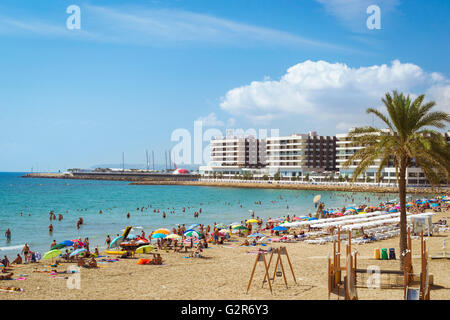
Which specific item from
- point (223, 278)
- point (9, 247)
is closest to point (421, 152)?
point (223, 278)

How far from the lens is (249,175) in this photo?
133 metres

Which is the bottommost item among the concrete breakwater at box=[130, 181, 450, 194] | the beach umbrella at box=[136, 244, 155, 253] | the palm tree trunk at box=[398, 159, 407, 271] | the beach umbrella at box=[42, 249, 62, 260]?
the concrete breakwater at box=[130, 181, 450, 194]

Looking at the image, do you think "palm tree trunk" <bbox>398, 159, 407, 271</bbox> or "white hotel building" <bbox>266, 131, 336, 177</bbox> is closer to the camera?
"palm tree trunk" <bbox>398, 159, 407, 271</bbox>

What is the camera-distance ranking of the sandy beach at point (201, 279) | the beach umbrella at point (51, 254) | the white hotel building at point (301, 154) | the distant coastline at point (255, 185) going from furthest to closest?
the white hotel building at point (301, 154) → the distant coastline at point (255, 185) → the beach umbrella at point (51, 254) → the sandy beach at point (201, 279)

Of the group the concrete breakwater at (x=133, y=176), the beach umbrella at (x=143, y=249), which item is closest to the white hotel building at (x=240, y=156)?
the concrete breakwater at (x=133, y=176)

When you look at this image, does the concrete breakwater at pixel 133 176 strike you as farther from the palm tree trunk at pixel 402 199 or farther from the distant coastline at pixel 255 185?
the palm tree trunk at pixel 402 199

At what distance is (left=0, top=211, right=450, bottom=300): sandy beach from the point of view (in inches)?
570

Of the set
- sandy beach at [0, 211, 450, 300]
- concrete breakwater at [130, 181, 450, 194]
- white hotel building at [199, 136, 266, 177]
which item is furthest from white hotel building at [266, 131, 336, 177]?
sandy beach at [0, 211, 450, 300]

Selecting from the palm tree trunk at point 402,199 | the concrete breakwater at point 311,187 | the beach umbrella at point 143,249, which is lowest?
the concrete breakwater at point 311,187

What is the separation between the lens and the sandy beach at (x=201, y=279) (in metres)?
14.5

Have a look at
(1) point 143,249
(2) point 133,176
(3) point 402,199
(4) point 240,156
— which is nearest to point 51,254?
(1) point 143,249

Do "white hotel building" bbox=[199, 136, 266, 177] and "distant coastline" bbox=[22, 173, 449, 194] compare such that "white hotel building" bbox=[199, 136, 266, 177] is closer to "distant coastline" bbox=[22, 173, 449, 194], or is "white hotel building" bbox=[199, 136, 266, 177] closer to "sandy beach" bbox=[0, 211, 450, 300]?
"distant coastline" bbox=[22, 173, 449, 194]
